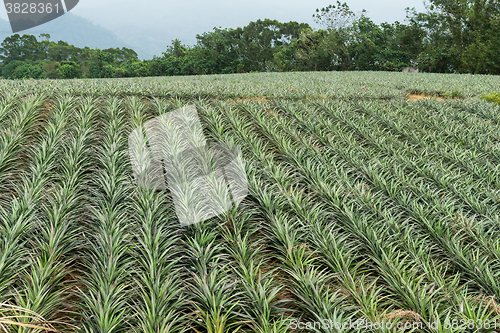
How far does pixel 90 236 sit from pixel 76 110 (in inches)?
123

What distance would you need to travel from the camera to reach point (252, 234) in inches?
128

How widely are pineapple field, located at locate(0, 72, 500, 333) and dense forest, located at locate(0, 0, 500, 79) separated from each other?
2570 centimetres

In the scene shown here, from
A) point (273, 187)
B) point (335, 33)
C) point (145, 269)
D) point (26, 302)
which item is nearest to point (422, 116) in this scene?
point (273, 187)

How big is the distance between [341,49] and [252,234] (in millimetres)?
29766

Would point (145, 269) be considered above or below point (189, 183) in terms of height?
below

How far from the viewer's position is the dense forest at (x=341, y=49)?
2539 cm

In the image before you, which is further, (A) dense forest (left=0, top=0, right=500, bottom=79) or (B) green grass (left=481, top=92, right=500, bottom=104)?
(A) dense forest (left=0, top=0, right=500, bottom=79)

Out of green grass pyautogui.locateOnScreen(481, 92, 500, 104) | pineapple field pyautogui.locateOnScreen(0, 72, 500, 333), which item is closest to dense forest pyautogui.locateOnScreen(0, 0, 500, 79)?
green grass pyautogui.locateOnScreen(481, 92, 500, 104)

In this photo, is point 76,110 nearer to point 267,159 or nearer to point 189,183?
point 189,183

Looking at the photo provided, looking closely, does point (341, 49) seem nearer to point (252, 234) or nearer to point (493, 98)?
point (493, 98)

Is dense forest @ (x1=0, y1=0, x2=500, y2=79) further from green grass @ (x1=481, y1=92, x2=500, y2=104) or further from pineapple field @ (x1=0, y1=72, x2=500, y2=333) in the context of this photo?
pineapple field @ (x1=0, y1=72, x2=500, y2=333)

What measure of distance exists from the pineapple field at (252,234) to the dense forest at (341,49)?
25697 mm

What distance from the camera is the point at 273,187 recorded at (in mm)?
3889

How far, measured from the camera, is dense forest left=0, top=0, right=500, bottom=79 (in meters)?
25.4
